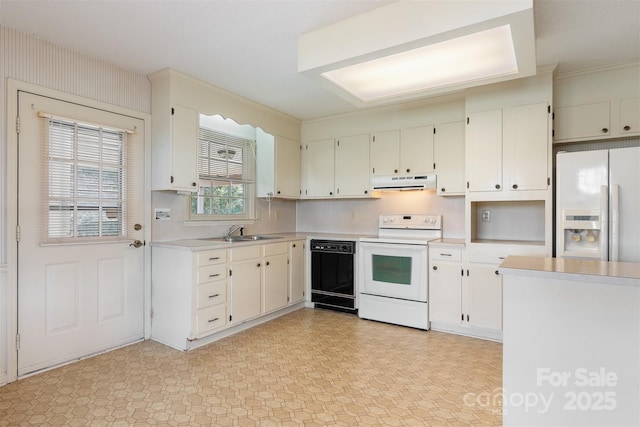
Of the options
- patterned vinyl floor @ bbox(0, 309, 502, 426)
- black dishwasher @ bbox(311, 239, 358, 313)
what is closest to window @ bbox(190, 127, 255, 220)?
black dishwasher @ bbox(311, 239, 358, 313)

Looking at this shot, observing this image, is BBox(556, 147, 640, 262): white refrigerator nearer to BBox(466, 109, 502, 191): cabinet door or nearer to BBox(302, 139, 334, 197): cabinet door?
BBox(466, 109, 502, 191): cabinet door

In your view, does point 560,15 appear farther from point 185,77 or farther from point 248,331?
point 248,331

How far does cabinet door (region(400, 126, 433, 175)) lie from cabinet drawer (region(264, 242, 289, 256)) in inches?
64.9

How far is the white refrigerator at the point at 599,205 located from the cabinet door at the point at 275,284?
2.68 meters

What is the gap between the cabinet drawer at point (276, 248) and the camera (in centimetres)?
371

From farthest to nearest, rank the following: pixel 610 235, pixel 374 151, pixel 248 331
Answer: pixel 374 151, pixel 248 331, pixel 610 235

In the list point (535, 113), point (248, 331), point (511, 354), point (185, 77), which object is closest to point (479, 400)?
point (511, 354)

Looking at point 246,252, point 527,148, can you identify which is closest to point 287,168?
point 246,252

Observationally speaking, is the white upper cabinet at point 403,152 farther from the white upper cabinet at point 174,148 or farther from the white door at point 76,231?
the white door at point 76,231

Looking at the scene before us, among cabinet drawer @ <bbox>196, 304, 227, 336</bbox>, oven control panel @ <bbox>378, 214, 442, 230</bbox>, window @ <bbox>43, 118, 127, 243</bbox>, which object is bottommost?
cabinet drawer @ <bbox>196, 304, 227, 336</bbox>

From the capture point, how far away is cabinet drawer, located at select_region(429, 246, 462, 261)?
3.38 meters

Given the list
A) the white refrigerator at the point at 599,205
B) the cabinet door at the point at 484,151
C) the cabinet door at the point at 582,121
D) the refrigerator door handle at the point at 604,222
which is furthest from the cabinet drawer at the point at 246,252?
the cabinet door at the point at 582,121

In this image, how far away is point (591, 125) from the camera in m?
3.01

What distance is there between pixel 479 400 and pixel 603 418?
0.73 m
